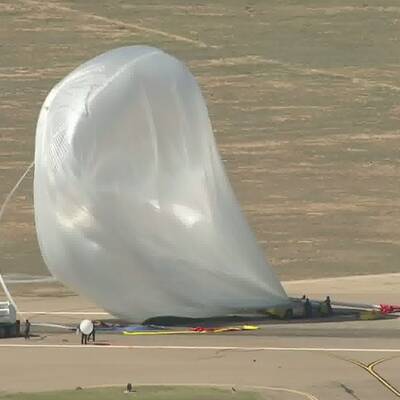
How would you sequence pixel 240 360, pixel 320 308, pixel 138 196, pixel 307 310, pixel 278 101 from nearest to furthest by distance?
pixel 240 360
pixel 138 196
pixel 307 310
pixel 320 308
pixel 278 101

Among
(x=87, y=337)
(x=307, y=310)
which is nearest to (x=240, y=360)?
(x=87, y=337)

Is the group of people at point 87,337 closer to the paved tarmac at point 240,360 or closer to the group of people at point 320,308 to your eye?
the paved tarmac at point 240,360

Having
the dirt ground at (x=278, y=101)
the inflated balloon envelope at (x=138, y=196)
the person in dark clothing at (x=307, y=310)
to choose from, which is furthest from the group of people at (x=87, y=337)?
the dirt ground at (x=278, y=101)

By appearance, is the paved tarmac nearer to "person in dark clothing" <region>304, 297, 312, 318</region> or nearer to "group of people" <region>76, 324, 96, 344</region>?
"group of people" <region>76, 324, 96, 344</region>

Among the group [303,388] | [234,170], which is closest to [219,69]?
[234,170]

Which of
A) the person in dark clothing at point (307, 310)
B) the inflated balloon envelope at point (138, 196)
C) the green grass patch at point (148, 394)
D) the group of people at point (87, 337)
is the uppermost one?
the inflated balloon envelope at point (138, 196)

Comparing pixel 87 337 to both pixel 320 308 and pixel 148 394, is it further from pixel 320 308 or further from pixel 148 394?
pixel 148 394

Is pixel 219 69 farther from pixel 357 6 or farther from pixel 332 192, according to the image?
pixel 332 192
